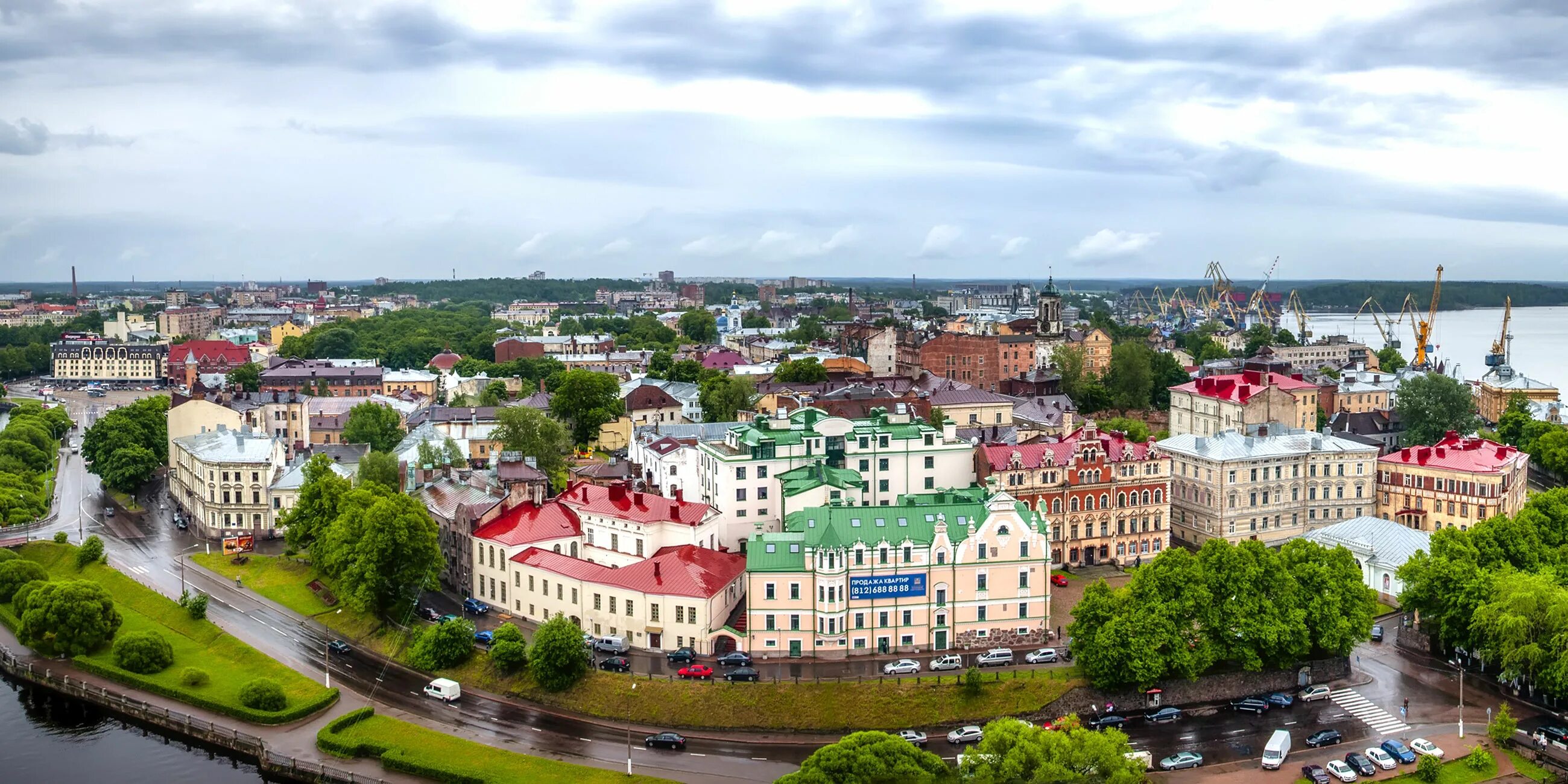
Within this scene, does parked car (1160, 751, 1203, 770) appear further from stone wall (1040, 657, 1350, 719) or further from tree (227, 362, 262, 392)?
tree (227, 362, 262, 392)

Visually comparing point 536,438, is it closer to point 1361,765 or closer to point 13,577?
point 13,577

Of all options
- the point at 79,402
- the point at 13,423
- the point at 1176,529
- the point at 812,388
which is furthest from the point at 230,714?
the point at 79,402

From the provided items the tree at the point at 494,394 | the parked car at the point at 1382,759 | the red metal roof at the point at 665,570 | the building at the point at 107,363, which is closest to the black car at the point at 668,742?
the red metal roof at the point at 665,570

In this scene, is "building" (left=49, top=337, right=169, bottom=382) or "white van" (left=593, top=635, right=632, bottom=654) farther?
"building" (left=49, top=337, right=169, bottom=382)

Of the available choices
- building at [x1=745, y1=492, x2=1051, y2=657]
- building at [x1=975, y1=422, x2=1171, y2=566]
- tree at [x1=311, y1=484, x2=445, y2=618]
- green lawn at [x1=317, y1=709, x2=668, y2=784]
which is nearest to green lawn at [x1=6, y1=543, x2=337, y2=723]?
green lawn at [x1=317, y1=709, x2=668, y2=784]

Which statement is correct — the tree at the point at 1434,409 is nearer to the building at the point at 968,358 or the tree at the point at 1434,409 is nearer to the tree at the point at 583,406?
the building at the point at 968,358

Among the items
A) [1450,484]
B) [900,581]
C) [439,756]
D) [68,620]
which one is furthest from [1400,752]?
[68,620]
